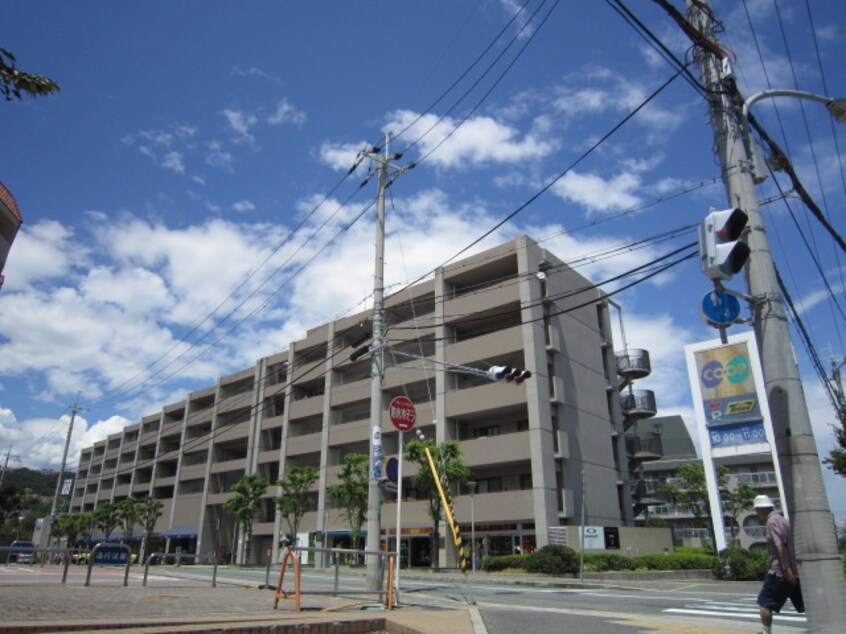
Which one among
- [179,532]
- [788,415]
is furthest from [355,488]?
[788,415]

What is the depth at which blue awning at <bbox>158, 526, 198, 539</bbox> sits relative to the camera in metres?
56.4

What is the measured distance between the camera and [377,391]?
51.4ft

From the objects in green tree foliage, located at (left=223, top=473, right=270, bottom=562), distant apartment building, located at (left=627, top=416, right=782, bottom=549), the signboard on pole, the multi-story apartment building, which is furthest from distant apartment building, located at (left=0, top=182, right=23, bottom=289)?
distant apartment building, located at (left=627, top=416, right=782, bottom=549)

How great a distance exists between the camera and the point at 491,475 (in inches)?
1394

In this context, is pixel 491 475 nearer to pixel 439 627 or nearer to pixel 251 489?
pixel 251 489

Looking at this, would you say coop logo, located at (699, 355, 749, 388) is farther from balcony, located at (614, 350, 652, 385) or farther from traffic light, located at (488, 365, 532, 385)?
balcony, located at (614, 350, 652, 385)

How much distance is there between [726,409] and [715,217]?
22146mm

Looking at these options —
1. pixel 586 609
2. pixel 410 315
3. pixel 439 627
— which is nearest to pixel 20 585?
pixel 439 627

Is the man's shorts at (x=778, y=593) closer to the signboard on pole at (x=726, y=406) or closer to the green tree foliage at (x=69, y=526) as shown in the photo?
the signboard on pole at (x=726, y=406)

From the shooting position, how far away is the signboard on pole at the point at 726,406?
24.5 meters

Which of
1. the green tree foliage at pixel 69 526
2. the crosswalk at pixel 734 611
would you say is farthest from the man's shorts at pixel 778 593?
the green tree foliage at pixel 69 526

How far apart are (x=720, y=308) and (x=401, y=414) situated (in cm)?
787

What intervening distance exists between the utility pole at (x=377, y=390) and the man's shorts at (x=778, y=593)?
7.73m

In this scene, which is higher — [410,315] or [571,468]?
[410,315]
